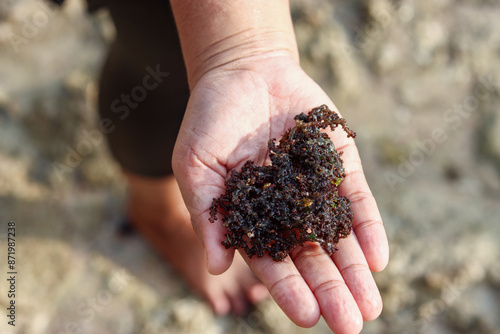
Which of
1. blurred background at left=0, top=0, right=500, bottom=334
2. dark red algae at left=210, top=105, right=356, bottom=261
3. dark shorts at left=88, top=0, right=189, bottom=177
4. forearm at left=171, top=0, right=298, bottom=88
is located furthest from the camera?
blurred background at left=0, top=0, right=500, bottom=334

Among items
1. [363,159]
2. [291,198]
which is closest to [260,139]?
[291,198]

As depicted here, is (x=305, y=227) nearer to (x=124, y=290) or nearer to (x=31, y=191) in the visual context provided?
(x=124, y=290)

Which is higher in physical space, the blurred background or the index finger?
the index finger

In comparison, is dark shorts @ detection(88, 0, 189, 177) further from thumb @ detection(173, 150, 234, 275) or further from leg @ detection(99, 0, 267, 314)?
thumb @ detection(173, 150, 234, 275)

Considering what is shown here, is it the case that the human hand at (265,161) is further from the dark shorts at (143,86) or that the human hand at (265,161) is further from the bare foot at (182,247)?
the bare foot at (182,247)

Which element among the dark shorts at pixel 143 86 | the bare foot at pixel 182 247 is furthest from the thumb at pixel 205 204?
the bare foot at pixel 182 247

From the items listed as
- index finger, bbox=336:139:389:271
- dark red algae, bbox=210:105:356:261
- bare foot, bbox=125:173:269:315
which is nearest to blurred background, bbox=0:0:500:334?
bare foot, bbox=125:173:269:315

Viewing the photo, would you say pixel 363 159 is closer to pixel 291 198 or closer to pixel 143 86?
pixel 291 198
